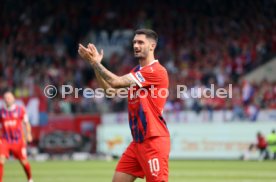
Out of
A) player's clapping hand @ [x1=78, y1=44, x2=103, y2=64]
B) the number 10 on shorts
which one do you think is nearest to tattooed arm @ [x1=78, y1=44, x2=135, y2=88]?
player's clapping hand @ [x1=78, y1=44, x2=103, y2=64]

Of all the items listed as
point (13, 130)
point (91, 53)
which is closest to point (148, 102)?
point (91, 53)

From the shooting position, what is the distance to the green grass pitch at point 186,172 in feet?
58.5

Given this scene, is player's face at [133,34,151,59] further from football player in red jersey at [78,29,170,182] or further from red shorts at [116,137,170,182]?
red shorts at [116,137,170,182]

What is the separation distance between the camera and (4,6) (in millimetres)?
35812

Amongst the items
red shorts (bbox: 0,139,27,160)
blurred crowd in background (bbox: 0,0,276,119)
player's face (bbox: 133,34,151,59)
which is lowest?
red shorts (bbox: 0,139,27,160)

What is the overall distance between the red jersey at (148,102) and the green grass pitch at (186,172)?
8501mm

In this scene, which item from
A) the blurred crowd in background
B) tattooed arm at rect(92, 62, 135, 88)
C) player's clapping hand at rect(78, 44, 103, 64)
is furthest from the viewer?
the blurred crowd in background

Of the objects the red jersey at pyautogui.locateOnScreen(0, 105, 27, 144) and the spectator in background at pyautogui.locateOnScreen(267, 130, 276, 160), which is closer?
the red jersey at pyautogui.locateOnScreen(0, 105, 27, 144)

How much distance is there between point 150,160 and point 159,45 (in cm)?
2455

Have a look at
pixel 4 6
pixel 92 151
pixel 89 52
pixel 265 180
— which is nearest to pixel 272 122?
pixel 92 151

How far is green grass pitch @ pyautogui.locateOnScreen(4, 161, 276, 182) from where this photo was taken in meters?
17.8

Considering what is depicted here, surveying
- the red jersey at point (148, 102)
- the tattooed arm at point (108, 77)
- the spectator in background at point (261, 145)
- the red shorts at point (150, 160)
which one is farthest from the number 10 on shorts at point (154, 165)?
the spectator in background at point (261, 145)

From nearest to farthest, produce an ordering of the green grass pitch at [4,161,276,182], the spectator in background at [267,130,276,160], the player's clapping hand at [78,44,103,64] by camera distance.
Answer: the player's clapping hand at [78,44,103,64] → the green grass pitch at [4,161,276,182] → the spectator in background at [267,130,276,160]

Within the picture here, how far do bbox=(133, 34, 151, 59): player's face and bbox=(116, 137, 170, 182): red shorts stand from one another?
1.05 metres
